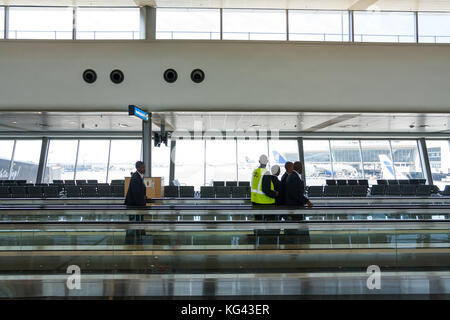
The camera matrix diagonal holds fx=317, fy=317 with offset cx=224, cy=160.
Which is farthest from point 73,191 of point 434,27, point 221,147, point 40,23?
point 434,27

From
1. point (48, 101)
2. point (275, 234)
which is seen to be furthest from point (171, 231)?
point (48, 101)

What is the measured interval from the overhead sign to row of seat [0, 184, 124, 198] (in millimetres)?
3926

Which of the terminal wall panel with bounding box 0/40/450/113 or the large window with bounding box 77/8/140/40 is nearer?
the terminal wall panel with bounding box 0/40/450/113

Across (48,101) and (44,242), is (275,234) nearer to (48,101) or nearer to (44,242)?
(44,242)

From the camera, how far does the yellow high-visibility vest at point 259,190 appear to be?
540cm

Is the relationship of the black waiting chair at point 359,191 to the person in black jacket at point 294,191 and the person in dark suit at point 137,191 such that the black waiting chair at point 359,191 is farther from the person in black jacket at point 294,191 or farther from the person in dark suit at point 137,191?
the person in dark suit at point 137,191

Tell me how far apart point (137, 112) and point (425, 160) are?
1793 centimetres

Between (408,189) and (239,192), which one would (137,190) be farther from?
(408,189)

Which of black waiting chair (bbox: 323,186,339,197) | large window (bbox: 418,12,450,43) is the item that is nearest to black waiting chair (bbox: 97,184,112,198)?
black waiting chair (bbox: 323,186,339,197)

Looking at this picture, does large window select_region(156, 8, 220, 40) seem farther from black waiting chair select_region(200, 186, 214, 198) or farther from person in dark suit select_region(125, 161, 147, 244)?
person in dark suit select_region(125, 161, 147, 244)

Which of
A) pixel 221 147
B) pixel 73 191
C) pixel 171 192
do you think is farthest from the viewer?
pixel 221 147

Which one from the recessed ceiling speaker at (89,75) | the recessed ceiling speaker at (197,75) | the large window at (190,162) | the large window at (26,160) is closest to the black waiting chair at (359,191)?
the recessed ceiling speaker at (197,75)

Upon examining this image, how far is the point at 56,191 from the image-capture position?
471 inches

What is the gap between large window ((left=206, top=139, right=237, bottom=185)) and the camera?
18719 mm
